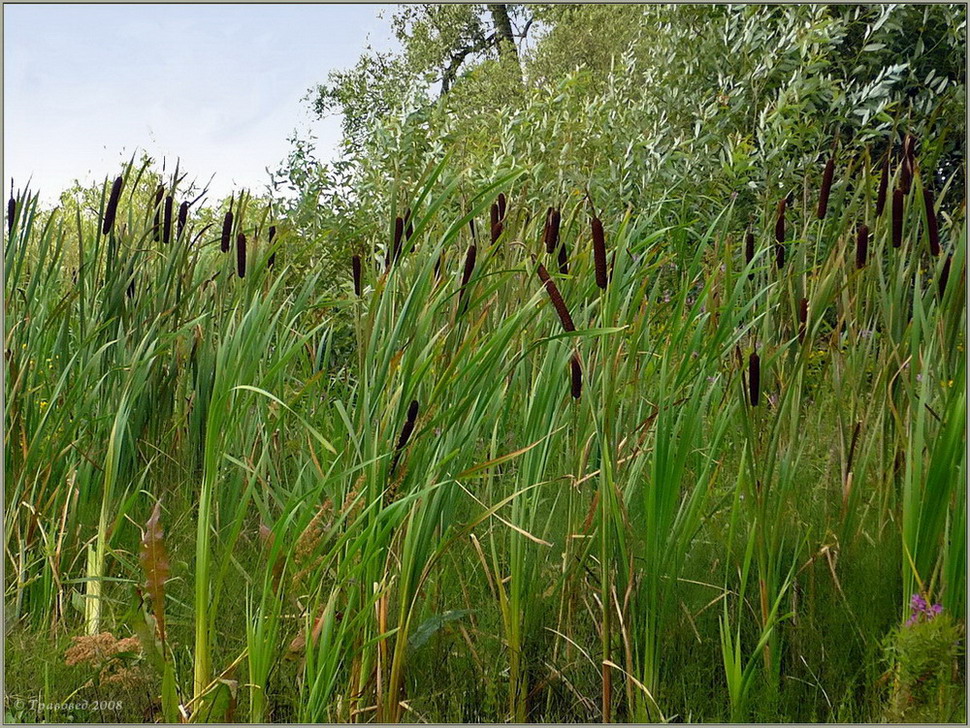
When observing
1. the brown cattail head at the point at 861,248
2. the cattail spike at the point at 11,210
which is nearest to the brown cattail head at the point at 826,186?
the brown cattail head at the point at 861,248

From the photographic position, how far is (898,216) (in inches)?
71.0

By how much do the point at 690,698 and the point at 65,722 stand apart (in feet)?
4.47

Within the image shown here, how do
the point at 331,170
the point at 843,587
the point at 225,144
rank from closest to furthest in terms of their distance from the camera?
the point at 843,587 → the point at 225,144 → the point at 331,170

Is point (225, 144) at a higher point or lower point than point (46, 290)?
higher

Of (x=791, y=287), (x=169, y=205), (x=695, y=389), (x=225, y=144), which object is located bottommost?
(x=695, y=389)

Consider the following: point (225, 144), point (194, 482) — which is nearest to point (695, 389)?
point (194, 482)

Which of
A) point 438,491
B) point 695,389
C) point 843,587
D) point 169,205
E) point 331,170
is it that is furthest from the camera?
point 331,170

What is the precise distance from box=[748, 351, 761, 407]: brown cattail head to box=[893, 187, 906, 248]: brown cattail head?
47cm

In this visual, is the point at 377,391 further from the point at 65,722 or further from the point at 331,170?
the point at 331,170

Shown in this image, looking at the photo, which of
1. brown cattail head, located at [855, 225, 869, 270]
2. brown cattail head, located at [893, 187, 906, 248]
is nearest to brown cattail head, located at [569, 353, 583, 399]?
brown cattail head, located at [855, 225, 869, 270]

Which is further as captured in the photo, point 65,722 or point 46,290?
point 46,290

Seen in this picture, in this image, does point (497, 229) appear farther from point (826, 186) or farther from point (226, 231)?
point (226, 231)

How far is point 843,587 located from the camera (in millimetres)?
1839

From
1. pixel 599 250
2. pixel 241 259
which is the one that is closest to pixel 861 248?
pixel 599 250
